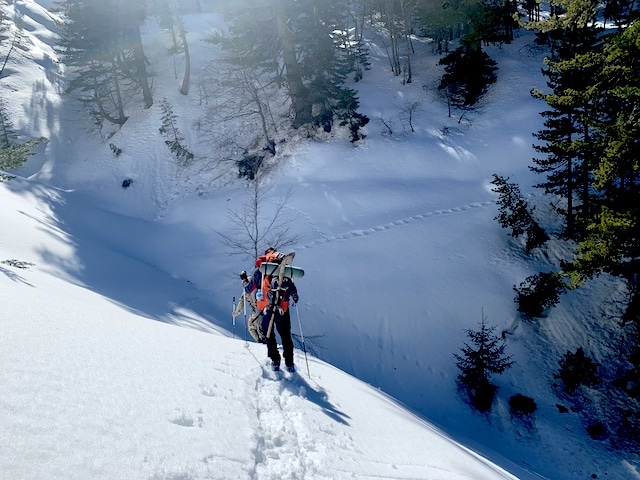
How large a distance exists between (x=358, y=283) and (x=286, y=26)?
59.2ft

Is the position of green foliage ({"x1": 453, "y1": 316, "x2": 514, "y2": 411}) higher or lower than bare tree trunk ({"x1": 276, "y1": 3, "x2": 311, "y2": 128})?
lower

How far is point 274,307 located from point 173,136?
83.7ft

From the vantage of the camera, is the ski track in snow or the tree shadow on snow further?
the tree shadow on snow

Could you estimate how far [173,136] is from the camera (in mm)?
29062

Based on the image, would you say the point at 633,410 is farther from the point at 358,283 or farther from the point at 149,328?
the point at 149,328

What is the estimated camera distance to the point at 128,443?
357 centimetres

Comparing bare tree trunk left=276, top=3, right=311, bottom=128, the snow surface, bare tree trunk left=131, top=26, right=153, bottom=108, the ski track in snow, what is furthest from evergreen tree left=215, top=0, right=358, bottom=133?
the ski track in snow

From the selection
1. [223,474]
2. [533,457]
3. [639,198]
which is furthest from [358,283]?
[223,474]

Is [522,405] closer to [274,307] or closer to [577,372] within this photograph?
[577,372]

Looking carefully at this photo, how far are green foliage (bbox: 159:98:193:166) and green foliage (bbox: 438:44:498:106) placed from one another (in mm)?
19089

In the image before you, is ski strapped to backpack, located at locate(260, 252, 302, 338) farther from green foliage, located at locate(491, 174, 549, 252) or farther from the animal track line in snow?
green foliage, located at locate(491, 174, 549, 252)

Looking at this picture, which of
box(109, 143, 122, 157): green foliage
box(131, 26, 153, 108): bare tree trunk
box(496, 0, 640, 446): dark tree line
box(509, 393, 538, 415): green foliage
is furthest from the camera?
box(131, 26, 153, 108): bare tree trunk

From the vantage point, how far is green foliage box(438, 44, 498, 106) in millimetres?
26656

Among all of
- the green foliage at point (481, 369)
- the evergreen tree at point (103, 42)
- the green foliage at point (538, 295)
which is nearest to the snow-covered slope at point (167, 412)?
the green foliage at point (481, 369)
